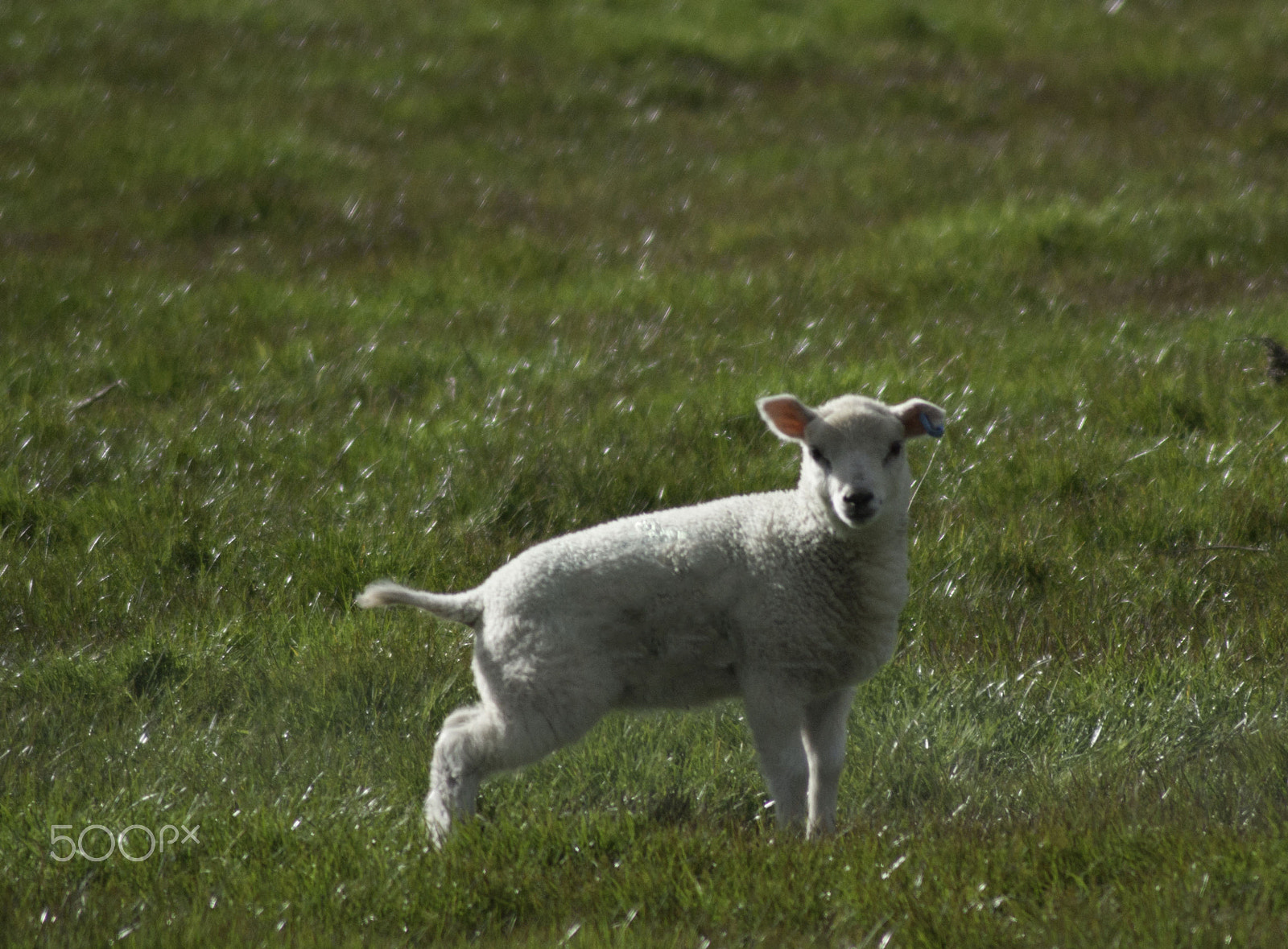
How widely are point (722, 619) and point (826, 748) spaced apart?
0.51m

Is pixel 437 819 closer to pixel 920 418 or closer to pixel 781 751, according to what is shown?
pixel 781 751

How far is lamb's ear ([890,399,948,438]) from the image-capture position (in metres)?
4.15

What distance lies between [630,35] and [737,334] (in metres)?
9.36

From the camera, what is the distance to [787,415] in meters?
4.29

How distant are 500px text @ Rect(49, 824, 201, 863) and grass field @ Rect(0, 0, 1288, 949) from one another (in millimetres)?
18

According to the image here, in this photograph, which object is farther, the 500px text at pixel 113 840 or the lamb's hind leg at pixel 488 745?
the lamb's hind leg at pixel 488 745

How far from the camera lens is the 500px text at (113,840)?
380 centimetres

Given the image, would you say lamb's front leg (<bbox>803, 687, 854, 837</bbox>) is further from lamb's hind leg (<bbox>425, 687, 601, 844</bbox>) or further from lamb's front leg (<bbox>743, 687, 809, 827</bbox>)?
lamb's hind leg (<bbox>425, 687, 601, 844</bbox>)

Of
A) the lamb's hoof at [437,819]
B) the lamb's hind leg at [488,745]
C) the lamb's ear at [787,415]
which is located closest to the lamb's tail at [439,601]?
the lamb's hind leg at [488,745]

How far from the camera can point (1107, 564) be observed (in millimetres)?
5805

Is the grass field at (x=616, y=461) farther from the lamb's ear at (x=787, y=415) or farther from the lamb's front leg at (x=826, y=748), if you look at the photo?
the lamb's ear at (x=787, y=415)

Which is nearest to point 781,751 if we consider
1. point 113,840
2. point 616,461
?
point 113,840

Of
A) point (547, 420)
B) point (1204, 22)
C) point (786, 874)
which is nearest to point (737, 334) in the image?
point (547, 420)

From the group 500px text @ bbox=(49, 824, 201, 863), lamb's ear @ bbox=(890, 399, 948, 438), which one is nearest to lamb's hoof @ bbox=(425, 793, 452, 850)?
500px text @ bbox=(49, 824, 201, 863)
